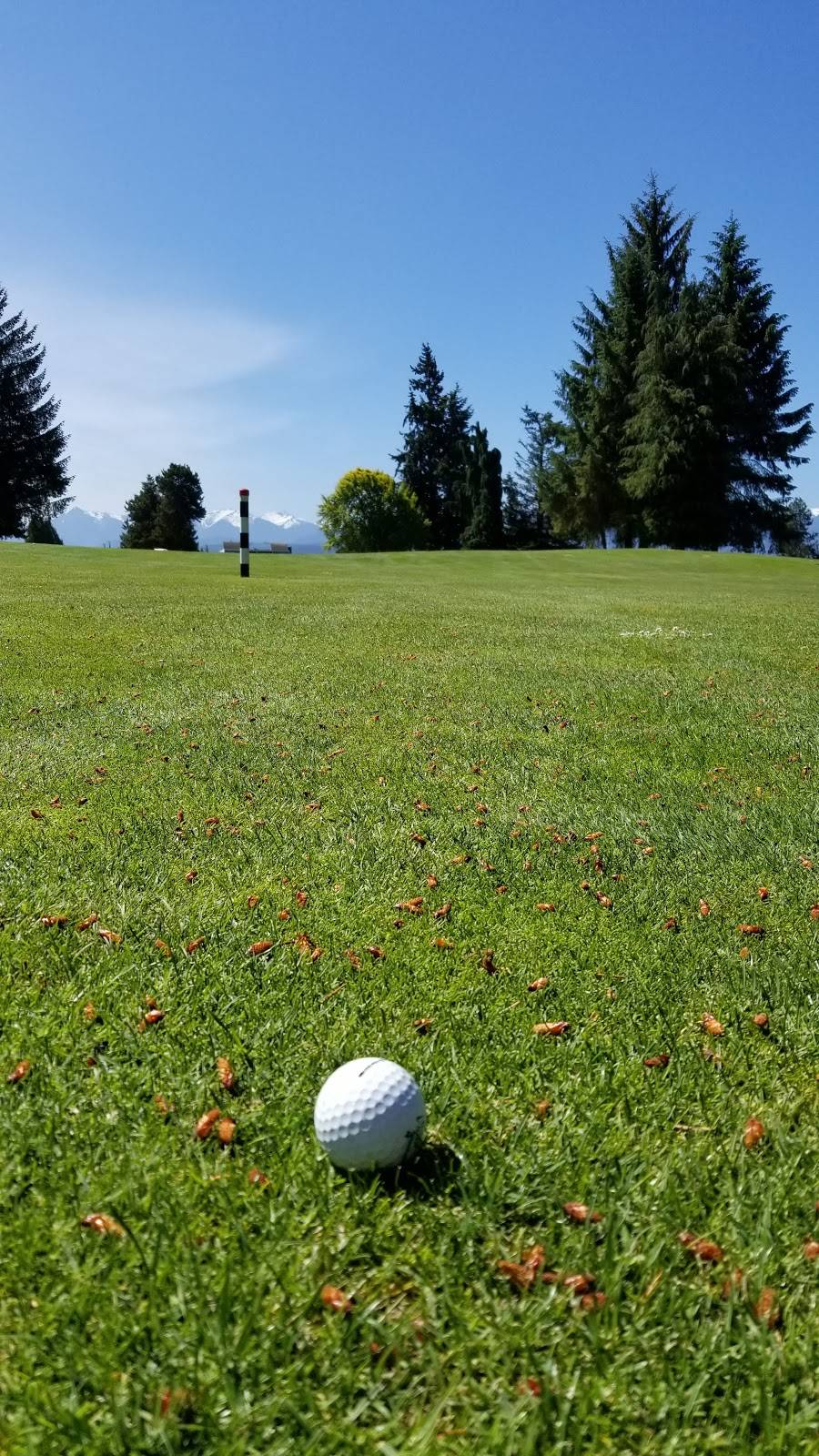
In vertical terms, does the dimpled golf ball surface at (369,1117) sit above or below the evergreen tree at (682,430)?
below

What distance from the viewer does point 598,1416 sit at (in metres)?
1.24

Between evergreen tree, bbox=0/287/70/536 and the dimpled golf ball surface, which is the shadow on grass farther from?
evergreen tree, bbox=0/287/70/536

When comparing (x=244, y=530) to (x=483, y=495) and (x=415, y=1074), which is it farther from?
(x=483, y=495)

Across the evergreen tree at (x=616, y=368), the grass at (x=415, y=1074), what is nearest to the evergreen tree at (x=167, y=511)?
the evergreen tree at (x=616, y=368)

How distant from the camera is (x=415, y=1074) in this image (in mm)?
2033

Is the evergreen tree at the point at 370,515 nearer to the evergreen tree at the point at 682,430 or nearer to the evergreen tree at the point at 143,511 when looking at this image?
the evergreen tree at the point at 682,430

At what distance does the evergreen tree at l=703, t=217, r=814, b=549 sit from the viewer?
131ft

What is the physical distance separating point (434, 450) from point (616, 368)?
15.3 m

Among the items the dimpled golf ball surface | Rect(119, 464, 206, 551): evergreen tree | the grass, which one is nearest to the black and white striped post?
the grass

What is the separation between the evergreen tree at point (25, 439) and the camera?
51812 millimetres

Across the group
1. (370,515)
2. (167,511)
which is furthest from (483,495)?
(167,511)

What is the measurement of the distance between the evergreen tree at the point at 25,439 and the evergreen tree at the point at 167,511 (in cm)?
1070

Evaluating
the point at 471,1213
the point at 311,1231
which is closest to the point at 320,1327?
the point at 311,1231

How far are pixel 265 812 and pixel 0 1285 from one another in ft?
8.00
